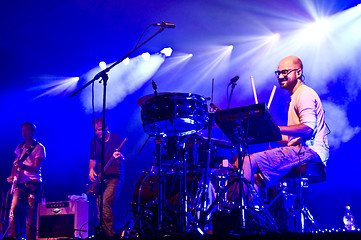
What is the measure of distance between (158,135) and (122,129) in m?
5.45

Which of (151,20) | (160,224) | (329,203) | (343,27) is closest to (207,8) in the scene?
(151,20)

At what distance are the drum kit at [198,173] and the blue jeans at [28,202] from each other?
8.50 feet

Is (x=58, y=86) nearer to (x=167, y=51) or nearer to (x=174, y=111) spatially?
(x=167, y=51)

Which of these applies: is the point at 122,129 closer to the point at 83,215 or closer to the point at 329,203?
the point at 83,215

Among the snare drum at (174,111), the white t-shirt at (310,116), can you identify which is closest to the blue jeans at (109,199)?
the snare drum at (174,111)

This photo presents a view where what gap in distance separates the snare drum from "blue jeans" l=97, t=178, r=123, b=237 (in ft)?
8.32

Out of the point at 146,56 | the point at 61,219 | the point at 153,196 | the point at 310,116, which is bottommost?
the point at 61,219

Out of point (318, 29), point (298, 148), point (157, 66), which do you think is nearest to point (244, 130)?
point (298, 148)

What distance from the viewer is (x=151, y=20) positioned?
27.8 ft

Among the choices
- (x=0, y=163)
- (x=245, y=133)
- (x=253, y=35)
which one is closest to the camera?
(x=245, y=133)

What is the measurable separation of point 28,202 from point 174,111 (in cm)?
401

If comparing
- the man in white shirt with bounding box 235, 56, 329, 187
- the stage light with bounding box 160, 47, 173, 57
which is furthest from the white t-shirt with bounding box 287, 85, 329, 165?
the stage light with bounding box 160, 47, 173, 57

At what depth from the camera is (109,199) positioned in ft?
21.5

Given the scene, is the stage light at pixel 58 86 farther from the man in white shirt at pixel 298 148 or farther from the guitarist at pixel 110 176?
the man in white shirt at pixel 298 148
